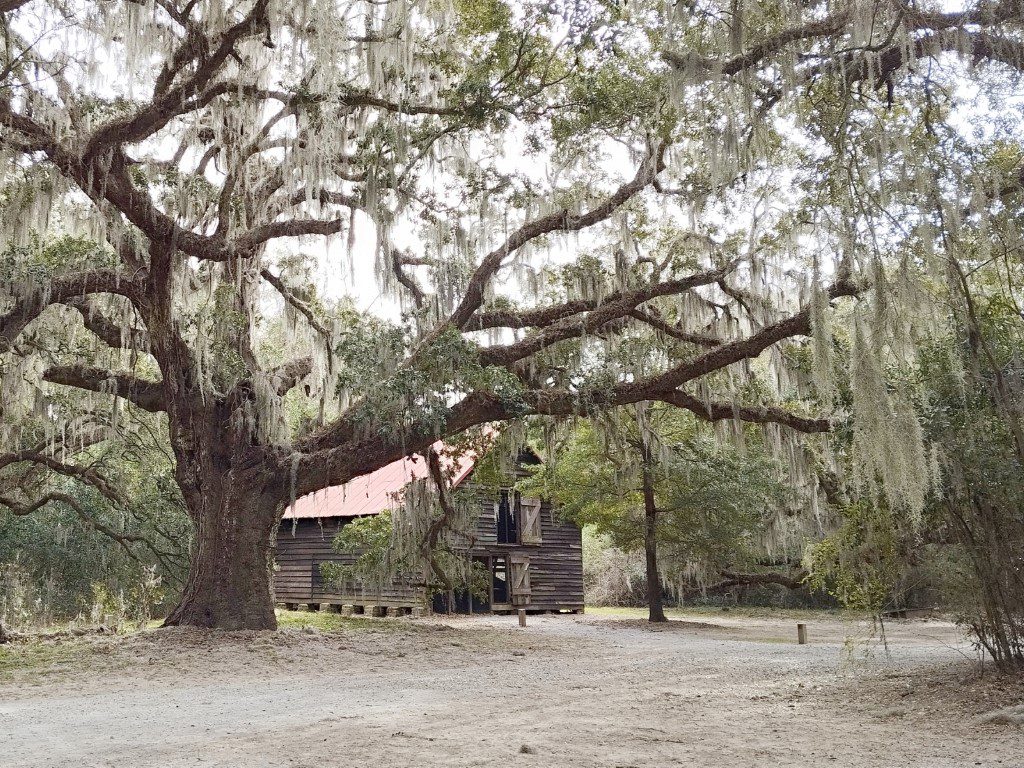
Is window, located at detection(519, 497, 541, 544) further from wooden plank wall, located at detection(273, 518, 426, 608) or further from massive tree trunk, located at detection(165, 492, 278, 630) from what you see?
massive tree trunk, located at detection(165, 492, 278, 630)

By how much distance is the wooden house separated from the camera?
21141 millimetres

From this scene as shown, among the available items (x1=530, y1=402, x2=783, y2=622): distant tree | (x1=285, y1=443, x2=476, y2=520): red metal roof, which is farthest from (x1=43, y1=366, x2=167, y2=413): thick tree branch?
(x1=530, y1=402, x2=783, y2=622): distant tree

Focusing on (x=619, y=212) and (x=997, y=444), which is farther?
(x=619, y=212)

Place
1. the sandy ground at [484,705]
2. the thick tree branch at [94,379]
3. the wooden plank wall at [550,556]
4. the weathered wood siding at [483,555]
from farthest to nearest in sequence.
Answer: the wooden plank wall at [550,556] < the weathered wood siding at [483,555] < the thick tree branch at [94,379] < the sandy ground at [484,705]

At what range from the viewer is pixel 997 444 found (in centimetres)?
674

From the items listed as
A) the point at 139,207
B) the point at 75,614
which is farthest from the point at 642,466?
the point at 75,614

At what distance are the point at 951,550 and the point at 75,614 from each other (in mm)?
18562

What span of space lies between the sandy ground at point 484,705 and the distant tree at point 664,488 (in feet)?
17.9

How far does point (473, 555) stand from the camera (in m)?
22.0

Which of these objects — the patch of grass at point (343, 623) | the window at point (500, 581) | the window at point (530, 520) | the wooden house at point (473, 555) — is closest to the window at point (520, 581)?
the wooden house at point (473, 555)

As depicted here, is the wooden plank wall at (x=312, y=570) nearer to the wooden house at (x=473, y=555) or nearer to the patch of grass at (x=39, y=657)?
the wooden house at (x=473, y=555)

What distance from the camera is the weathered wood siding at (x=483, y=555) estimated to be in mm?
21922

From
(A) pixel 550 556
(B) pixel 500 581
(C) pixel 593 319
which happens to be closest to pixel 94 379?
(C) pixel 593 319

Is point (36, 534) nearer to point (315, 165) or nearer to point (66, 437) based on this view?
point (66, 437)
